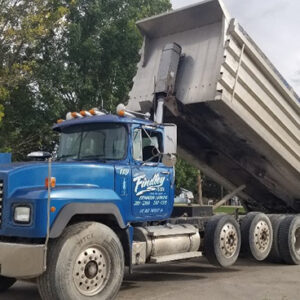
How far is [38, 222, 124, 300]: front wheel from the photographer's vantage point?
5258 millimetres

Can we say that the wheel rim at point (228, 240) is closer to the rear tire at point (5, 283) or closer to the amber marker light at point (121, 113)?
the amber marker light at point (121, 113)

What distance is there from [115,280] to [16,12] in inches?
371

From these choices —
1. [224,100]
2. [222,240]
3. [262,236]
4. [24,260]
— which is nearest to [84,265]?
[24,260]

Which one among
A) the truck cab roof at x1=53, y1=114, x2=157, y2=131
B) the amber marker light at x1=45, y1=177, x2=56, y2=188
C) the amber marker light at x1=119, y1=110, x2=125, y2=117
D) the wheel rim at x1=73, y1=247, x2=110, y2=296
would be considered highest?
Result: the amber marker light at x1=119, y1=110, x2=125, y2=117

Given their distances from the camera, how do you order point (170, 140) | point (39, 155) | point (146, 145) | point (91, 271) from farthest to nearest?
point (39, 155) → point (146, 145) → point (170, 140) → point (91, 271)

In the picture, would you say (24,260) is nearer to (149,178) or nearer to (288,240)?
(149,178)

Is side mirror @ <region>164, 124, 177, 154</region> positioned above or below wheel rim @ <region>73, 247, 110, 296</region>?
above

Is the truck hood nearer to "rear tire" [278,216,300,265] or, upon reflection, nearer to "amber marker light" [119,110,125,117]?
"amber marker light" [119,110,125,117]

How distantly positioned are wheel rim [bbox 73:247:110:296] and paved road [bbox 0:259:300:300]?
0.79m

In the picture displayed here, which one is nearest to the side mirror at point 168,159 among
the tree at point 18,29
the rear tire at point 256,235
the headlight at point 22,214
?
the headlight at point 22,214

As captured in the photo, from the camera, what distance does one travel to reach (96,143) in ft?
21.9

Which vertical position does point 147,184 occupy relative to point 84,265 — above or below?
above

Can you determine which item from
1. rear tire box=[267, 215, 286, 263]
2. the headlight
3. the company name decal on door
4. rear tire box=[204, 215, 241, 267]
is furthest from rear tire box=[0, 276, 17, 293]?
rear tire box=[267, 215, 286, 263]

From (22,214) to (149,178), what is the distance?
206 cm
